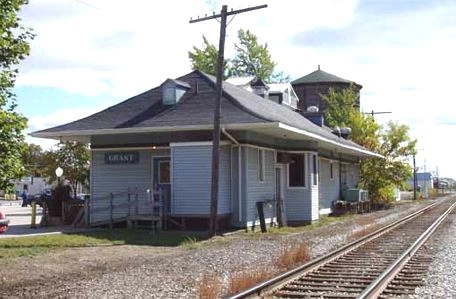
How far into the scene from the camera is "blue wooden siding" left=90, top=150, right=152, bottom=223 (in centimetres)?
2434

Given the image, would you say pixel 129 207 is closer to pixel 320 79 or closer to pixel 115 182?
pixel 115 182

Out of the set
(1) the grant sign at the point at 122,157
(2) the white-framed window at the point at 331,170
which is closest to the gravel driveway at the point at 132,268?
(1) the grant sign at the point at 122,157

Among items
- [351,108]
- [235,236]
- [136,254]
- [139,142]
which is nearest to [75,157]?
[351,108]

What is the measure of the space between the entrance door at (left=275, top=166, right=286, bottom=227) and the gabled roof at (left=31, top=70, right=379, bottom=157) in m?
2.19

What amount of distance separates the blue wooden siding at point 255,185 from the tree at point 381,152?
2416cm

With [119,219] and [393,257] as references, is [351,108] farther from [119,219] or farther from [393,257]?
[393,257]

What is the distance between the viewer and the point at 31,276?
493 inches

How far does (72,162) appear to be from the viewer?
165 feet

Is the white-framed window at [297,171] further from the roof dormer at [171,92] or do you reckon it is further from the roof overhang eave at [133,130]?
the roof overhang eave at [133,130]

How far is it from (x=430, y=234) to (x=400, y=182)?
99.3 ft

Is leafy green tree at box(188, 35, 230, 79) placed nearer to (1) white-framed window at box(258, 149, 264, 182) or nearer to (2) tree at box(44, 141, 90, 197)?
(2) tree at box(44, 141, 90, 197)

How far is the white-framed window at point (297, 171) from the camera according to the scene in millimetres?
28234

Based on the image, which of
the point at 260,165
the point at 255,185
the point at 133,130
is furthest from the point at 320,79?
the point at 133,130

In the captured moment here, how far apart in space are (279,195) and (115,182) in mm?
7031
